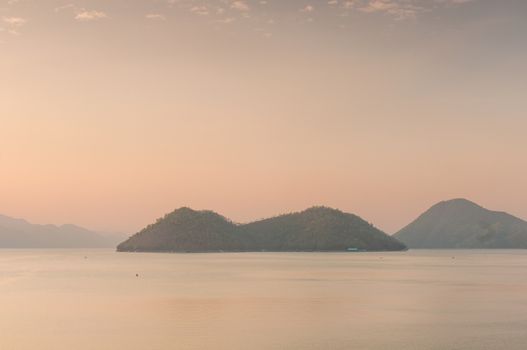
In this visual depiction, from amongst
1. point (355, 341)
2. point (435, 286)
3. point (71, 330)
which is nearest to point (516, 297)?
point (435, 286)

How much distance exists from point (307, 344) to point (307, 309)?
2004cm

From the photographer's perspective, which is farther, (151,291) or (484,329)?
(151,291)

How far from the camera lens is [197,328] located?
4738 cm

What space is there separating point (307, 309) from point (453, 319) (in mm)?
13090

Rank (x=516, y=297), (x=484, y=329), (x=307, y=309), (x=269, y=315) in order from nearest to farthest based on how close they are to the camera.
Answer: (x=484, y=329)
(x=269, y=315)
(x=307, y=309)
(x=516, y=297)

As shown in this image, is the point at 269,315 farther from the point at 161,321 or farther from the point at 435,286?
the point at 435,286

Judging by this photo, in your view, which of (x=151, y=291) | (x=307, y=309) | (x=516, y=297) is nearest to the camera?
(x=307, y=309)

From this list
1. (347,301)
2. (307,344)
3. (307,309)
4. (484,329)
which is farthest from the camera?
(347,301)

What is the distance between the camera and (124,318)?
54.8 meters

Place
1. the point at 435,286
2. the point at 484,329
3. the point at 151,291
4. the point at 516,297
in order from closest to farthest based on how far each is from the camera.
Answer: the point at 484,329
the point at 516,297
the point at 151,291
the point at 435,286

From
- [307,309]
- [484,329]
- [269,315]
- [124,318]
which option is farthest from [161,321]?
[484,329]

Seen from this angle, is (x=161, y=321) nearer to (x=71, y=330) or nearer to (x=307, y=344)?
(x=71, y=330)

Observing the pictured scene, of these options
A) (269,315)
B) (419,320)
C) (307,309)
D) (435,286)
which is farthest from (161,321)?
(435,286)

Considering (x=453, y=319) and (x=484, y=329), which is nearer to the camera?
(x=484, y=329)
